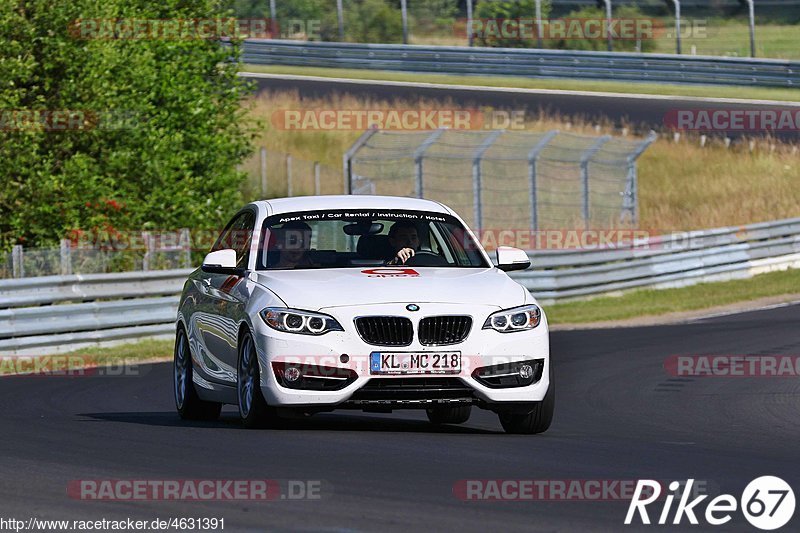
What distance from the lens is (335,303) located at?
10023 mm

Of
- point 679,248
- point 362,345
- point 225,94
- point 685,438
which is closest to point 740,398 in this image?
point 685,438

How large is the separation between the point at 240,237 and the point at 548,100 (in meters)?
33.9

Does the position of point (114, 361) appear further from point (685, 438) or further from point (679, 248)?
point (679, 248)

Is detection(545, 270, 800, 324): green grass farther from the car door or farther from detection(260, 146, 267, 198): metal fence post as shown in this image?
the car door

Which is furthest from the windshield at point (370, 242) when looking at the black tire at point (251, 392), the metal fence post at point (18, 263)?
the metal fence post at point (18, 263)

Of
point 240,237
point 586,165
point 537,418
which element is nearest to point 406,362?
point 537,418

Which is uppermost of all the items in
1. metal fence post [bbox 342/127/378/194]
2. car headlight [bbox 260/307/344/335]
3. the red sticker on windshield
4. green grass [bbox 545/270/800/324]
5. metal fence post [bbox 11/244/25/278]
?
the red sticker on windshield

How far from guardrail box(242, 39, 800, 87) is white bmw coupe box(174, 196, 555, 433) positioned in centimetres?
3327

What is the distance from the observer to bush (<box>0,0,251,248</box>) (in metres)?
25.6

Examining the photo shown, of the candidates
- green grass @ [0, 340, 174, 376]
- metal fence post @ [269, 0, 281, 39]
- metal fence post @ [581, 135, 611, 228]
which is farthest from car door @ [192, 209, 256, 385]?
metal fence post @ [269, 0, 281, 39]

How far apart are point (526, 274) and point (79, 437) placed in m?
16.1

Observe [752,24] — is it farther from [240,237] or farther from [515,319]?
[515,319]

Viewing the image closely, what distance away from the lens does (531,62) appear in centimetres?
4750

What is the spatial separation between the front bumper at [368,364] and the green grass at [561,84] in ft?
113
